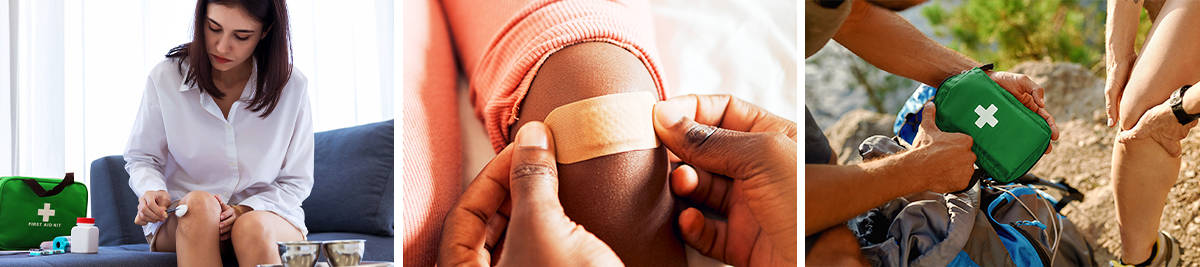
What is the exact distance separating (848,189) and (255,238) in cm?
147

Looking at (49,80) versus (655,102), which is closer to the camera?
(655,102)

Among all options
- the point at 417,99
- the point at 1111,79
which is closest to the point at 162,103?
the point at 417,99

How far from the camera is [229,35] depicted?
2.04m

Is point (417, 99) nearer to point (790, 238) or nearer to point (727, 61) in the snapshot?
point (727, 61)

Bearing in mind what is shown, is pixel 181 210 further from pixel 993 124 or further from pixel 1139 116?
pixel 1139 116

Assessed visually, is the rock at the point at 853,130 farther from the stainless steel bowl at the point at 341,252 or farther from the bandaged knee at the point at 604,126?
the stainless steel bowl at the point at 341,252

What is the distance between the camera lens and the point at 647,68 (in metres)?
1.67

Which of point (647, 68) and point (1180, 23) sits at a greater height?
point (1180, 23)

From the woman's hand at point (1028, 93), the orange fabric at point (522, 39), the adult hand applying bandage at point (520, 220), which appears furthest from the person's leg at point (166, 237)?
the woman's hand at point (1028, 93)

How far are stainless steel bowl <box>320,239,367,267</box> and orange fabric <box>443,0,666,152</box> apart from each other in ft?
1.21

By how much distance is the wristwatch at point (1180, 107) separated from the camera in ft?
6.19

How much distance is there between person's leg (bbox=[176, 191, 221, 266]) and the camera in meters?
1.97

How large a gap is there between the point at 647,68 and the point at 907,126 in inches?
31.0

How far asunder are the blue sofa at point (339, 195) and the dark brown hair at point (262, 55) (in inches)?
16.9
